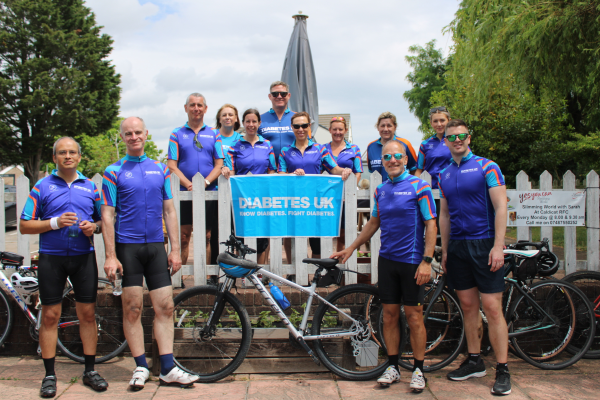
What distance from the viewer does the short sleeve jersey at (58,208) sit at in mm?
3531

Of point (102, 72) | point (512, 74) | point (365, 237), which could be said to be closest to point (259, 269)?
point (365, 237)

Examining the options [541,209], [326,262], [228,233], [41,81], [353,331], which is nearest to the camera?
[326,262]

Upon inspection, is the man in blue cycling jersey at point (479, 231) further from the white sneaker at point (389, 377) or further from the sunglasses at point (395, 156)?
the white sneaker at point (389, 377)

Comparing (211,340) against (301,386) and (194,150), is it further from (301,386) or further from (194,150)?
(194,150)

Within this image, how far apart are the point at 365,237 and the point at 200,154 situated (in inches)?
82.4

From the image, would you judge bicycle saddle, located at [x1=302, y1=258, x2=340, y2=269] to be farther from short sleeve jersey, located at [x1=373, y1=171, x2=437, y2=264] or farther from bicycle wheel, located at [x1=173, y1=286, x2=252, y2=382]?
bicycle wheel, located at [x1=173, y1=286, x2=252, y2=382]

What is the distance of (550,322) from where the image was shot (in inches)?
165

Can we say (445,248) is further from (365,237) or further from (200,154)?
(200,154)

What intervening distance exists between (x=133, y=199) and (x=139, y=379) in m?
1.45

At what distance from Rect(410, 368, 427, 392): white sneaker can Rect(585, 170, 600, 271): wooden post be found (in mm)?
2521

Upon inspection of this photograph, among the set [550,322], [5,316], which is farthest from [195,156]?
[550,322]

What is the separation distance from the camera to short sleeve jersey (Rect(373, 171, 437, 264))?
11.7ft

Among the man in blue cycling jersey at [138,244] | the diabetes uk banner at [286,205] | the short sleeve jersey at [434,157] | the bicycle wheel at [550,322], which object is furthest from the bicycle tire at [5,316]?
the bicycle wheel at [550,322]

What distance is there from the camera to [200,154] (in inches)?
192
